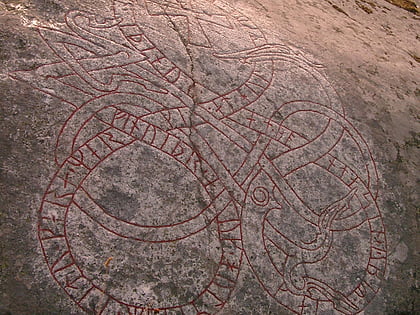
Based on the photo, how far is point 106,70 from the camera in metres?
4.09

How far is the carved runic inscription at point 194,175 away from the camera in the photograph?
3.21m

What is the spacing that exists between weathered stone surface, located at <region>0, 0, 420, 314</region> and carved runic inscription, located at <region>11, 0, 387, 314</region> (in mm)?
15

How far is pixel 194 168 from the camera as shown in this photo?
382cm

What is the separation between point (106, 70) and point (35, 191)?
5.04 ft

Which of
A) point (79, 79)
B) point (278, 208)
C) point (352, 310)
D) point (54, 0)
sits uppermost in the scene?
point (54, 0)

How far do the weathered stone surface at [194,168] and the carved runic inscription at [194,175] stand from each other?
1 centimetres

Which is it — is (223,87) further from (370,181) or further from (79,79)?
(370,181)

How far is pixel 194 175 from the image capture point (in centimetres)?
379

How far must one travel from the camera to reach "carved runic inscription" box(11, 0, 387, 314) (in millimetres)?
3215

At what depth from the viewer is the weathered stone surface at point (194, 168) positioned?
3.16 m

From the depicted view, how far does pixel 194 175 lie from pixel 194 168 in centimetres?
8

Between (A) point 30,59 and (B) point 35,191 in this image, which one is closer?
(B) point 35,191

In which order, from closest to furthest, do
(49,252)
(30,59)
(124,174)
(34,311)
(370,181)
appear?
(34,311)
(49,252)
(124,174)
(30,59)
(370,181)

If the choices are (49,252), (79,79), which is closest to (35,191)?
(49,252)
